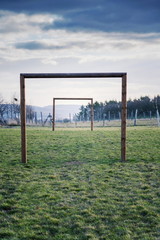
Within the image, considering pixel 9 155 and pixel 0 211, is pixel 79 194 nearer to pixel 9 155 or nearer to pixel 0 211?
pixel 0 211

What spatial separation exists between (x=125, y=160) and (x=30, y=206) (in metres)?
4.04

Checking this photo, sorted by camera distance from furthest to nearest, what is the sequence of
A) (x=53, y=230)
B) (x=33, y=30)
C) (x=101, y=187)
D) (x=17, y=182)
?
(x=33, y=30) → (x=17, y=182) → (x=101, y=187) → (x=53, y=230)

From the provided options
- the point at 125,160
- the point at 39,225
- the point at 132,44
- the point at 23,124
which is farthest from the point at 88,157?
the point at 132,44

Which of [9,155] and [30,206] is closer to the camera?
[30,206]

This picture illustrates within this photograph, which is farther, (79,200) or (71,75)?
(71,75)

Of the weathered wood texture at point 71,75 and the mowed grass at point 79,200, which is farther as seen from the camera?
the weathered wood texture at point 71,75

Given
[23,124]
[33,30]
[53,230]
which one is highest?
[33,30]

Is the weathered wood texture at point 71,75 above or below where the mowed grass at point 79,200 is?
above

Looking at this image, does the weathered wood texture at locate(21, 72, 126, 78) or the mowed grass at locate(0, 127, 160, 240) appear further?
the weathered wood texture at locate(21, 72, 126, 78)

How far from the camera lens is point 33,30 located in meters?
11.7

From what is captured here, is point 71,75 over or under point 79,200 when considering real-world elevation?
over

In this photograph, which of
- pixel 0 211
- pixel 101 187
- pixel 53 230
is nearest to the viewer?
pixel 53 230

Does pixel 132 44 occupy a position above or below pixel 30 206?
above

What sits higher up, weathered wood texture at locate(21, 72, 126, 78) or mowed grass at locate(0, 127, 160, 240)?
weathered wood texture at locate(21, 72, 126, 78)
